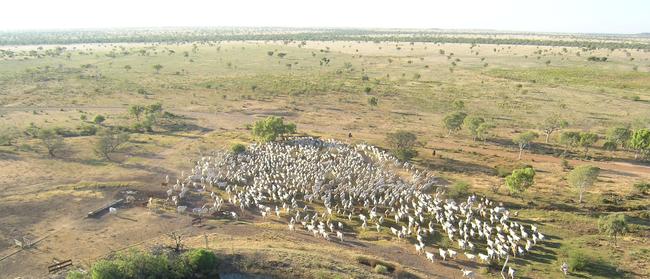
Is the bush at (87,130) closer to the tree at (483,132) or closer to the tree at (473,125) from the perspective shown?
the tree at (473,125)

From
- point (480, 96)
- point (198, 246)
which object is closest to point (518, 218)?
point (198, 246)

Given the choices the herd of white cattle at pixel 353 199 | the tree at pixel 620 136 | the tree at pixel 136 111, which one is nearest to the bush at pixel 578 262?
the herd of white cattle at pixel 353 199

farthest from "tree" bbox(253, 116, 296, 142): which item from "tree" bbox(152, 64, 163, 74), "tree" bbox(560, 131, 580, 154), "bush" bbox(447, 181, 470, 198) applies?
"tree" bbox(152, 64, 163, 74)

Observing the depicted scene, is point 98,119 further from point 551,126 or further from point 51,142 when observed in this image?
point 551,126

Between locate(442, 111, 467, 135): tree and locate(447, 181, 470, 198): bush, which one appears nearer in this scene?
locate(447, 181, 470, 198): bush

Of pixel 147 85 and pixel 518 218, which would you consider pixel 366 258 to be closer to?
pixel 518 218

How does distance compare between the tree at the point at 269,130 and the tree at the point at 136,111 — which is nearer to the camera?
the tree at the point at 269,130

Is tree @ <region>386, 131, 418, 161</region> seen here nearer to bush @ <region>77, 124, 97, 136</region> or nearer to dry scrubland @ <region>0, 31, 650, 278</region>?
dry scrubland @ <region>0, 31, 650, 278</region>
